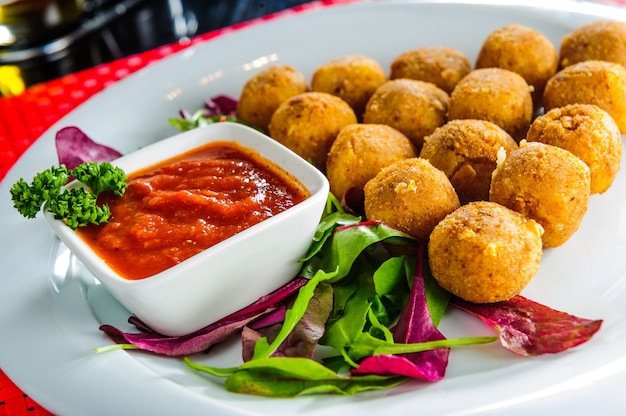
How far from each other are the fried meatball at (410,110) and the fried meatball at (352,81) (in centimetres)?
23

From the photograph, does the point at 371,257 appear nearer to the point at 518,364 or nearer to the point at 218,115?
the point at 518,364

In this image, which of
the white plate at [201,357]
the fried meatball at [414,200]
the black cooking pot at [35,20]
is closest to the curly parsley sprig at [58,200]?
the white plate at [201,357]

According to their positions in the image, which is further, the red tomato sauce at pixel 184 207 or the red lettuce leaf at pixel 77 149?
the red lettuce leaf at pixel 77 149

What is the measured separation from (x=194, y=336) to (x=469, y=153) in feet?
3.84

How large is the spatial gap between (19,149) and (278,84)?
1397 millimetres

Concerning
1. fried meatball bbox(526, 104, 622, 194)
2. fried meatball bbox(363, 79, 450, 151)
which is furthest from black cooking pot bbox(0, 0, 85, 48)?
fried meatball bbox(526, 104, 622, 194)

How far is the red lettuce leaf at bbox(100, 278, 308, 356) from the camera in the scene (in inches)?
86.6

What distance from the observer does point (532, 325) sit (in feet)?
7.01

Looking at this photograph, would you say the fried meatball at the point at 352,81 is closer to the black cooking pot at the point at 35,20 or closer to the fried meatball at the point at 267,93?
the fried meatball at the point at 267,93

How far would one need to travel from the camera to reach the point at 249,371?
2010 millimetres

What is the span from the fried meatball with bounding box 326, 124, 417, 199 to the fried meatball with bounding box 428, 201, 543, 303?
460 millimetres

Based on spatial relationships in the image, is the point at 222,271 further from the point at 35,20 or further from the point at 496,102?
the point at 35,20

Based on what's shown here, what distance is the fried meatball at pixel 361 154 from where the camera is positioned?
263 centimetres

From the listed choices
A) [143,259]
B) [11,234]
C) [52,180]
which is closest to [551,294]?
[143,259]
